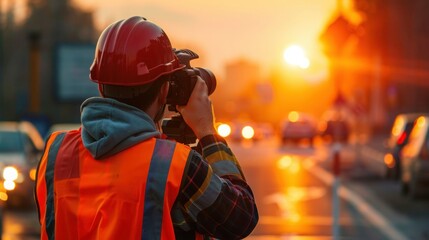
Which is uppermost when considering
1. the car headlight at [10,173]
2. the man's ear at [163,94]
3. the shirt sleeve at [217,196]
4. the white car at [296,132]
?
the man's ear at [163,94]

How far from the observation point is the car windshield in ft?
67.1

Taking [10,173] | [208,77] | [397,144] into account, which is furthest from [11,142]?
[208,77]

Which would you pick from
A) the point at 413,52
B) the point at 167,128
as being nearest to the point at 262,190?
the point at 167,128

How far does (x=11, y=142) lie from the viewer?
2072 cm

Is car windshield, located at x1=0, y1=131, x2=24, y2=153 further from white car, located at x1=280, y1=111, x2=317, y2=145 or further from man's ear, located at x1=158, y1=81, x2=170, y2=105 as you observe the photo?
white car, located at x1=280, y1=111, x2=317, y2=145

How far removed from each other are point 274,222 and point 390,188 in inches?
329

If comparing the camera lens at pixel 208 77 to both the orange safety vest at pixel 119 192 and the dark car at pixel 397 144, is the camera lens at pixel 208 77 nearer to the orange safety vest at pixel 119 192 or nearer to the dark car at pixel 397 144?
the orange safety vest at pixel 119 192

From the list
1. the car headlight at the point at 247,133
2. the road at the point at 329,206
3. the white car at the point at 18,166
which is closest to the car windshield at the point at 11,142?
the white car at the point at 18,166

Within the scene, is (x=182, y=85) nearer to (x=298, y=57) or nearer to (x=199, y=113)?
(x=199, y=113)

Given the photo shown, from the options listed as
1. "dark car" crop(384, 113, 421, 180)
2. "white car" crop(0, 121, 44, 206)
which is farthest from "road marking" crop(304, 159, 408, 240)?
"white car" crop(0, 121, 44, 206)

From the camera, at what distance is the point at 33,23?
87312 mm

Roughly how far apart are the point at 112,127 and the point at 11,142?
57.8ft

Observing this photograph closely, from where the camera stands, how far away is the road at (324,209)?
50.8 feet

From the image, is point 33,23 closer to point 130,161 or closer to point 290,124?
point 290,124
